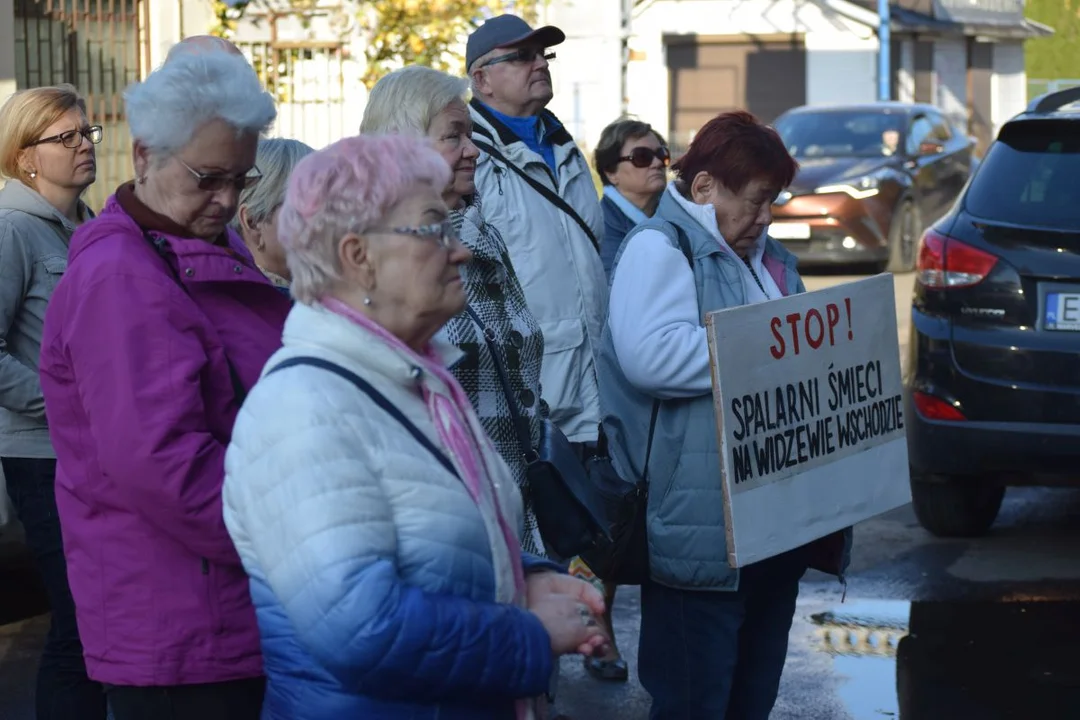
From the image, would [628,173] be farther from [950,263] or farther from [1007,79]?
[1007,79]

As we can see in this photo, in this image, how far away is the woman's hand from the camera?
2492 millimetres

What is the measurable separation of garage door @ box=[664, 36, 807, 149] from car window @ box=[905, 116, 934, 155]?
18444mm

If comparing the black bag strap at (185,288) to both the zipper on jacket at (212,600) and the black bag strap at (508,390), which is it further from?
the black bag strap at (508,390)

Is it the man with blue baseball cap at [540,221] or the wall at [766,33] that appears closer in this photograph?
the man with blue baseball cap at [540,221]

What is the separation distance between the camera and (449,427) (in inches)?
97.3

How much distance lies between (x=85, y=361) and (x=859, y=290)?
2.03m

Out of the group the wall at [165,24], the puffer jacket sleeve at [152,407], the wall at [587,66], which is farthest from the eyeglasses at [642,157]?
the wall at [587,66]

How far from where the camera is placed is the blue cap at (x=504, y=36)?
5.15 m

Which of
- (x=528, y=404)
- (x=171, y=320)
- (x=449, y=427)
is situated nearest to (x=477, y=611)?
(x=449, y=427)

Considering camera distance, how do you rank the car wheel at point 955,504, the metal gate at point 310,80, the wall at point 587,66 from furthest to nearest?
1. the wall at point 587,66
2. the metal gate at point 310,80
3. the car wheel at point 955,504

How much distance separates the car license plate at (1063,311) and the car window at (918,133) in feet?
37.6

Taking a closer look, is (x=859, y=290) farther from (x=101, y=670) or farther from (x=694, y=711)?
(x=101, y=670)

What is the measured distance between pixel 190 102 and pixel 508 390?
3.45 feet

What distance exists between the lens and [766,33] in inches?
1431
